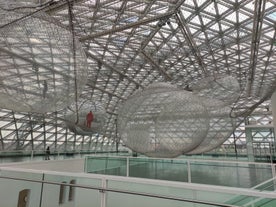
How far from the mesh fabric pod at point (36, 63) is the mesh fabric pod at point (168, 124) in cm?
379

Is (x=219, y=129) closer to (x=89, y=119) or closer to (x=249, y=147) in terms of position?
(x=89, y=119)

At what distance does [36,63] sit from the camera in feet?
11.5

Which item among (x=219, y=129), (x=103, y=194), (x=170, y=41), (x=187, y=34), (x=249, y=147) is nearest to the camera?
(x=103, y=194)

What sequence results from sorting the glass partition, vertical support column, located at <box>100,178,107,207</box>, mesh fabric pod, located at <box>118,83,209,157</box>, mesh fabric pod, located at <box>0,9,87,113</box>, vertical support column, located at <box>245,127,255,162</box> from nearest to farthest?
vertical support column, located at <box>100,178,107,207</box> < mesh fabric pod, located at <box>0,9,87,113</box> < the glass partition < mesh fabric pod, located at <box>118,83,209,157</box> < vertical support column, located at <box>245,127,255,162</box>

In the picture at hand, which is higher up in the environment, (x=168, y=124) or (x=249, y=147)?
(x=168, y=124)

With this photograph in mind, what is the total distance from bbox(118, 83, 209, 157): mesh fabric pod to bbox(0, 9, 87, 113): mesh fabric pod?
379 cm

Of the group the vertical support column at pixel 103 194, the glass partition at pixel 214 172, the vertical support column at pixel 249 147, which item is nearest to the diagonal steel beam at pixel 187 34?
the vertical support column at pixel 249 147

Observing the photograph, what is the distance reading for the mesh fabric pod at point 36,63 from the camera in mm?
3322

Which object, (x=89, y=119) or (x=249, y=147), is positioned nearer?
(x=89, y=119)

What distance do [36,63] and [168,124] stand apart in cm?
485

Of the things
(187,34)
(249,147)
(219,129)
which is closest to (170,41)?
(187,34)

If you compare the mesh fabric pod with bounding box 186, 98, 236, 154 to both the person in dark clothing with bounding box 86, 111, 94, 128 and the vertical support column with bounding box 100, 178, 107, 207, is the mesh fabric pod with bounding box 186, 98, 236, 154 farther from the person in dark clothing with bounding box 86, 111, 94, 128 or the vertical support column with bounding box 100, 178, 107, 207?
the vertical support column with bounding box 100, 178, 107, 207

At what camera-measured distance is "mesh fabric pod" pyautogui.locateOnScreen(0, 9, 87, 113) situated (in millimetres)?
3322

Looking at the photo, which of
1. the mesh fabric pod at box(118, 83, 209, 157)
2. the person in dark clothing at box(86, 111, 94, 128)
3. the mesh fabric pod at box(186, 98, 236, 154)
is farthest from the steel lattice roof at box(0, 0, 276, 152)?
the mesh fabric pod at box(118, 83, 209, 157)
